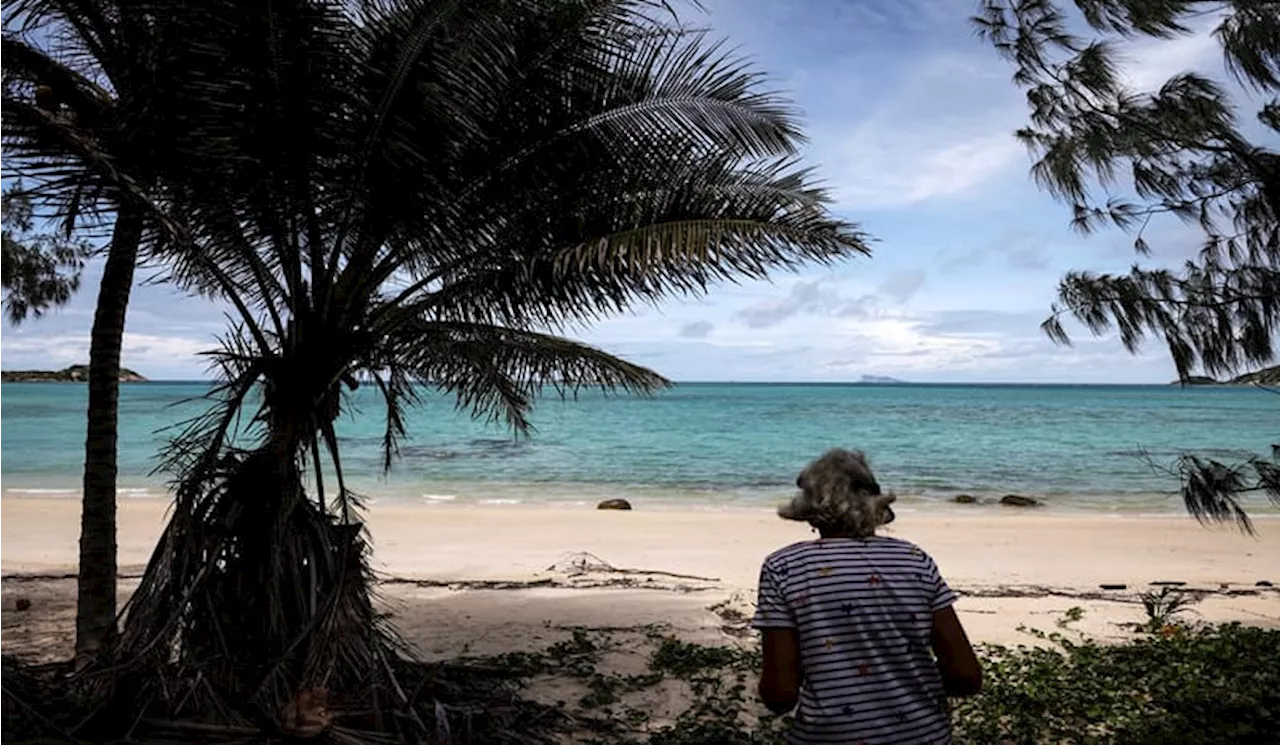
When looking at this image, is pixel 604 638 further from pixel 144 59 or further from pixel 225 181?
pixel 144 59

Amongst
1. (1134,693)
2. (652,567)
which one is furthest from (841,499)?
(652,567)

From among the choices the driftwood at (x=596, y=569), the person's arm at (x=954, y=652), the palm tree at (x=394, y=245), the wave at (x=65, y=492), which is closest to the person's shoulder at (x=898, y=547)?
the person's arm at (x=954, y=652)

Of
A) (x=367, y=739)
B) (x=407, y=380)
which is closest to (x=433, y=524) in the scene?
(x=407, y=380)

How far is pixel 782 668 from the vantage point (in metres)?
2.25

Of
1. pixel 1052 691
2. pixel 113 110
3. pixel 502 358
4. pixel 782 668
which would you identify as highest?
pixel 113 110

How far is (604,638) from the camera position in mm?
6926

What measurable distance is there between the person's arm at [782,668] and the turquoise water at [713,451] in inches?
203

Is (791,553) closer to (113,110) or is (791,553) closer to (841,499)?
(841,499)

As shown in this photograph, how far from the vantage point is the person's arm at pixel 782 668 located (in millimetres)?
2248

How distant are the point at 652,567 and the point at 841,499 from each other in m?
8.66

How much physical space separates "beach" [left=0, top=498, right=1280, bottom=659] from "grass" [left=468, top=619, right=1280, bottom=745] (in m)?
0.64

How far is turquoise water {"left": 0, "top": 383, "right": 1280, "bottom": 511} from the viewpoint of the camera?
21469mm

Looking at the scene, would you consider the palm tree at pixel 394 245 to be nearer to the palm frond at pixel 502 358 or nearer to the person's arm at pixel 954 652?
the palm frond at pixel 502 358

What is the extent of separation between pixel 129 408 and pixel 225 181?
60.1m
